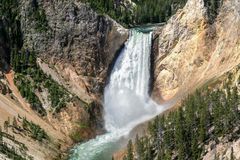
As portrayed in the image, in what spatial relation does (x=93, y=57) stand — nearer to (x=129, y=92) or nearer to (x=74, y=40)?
(x=74, y=40)

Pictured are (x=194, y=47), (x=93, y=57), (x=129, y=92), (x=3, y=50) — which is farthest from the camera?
(x=129, y=92)

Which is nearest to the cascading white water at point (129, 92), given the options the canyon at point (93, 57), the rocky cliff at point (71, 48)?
the canyon at point (93, 57)

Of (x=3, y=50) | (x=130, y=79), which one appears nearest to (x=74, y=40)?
(x=130, y=79)

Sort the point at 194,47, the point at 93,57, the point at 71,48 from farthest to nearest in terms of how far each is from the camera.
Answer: the point at 71,48, the point at 93,57, the point at 194,47

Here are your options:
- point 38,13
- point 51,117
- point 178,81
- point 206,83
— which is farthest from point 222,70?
point 38,13

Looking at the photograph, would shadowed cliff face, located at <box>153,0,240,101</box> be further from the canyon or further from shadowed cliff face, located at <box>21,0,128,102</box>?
shadowed cliff face, located at <box>21,0,128,102</box>

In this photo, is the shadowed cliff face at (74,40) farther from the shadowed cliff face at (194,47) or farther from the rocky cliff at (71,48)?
the shadowed cliff face at (194,47)

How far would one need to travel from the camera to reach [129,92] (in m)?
113

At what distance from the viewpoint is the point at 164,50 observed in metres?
111

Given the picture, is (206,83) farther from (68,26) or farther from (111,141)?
(68,26)

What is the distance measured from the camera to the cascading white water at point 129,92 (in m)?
105

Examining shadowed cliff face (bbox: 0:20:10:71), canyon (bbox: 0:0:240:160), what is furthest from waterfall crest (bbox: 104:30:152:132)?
shadowed cliff face (bbox: 0:20:10:71)

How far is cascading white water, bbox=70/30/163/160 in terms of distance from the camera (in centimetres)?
10475

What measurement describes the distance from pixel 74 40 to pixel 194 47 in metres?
21.6
